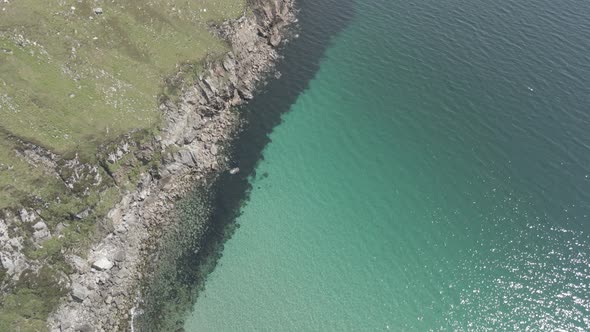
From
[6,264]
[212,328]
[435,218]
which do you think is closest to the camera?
[6,264]

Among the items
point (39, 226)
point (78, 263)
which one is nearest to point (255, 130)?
point (78, 263)

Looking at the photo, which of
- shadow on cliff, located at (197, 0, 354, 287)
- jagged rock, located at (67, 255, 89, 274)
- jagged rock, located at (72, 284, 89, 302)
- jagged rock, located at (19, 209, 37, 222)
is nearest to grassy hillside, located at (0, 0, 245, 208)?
jagged rock, located at (19, 209, 37, 222)

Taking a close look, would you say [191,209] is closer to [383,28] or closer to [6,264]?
[6,264]

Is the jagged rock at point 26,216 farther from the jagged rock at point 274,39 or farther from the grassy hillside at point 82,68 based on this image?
the jagged rock at point 274,39

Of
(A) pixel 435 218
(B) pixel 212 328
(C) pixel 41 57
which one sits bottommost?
(B) pixel 212 328

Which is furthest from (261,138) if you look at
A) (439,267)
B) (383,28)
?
(383,28)

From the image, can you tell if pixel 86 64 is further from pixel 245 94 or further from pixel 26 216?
pixel 245 94

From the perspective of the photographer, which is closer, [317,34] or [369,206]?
[369,206]

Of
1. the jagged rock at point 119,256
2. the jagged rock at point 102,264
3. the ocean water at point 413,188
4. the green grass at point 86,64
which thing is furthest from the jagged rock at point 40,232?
the ocean water at point 413,188
